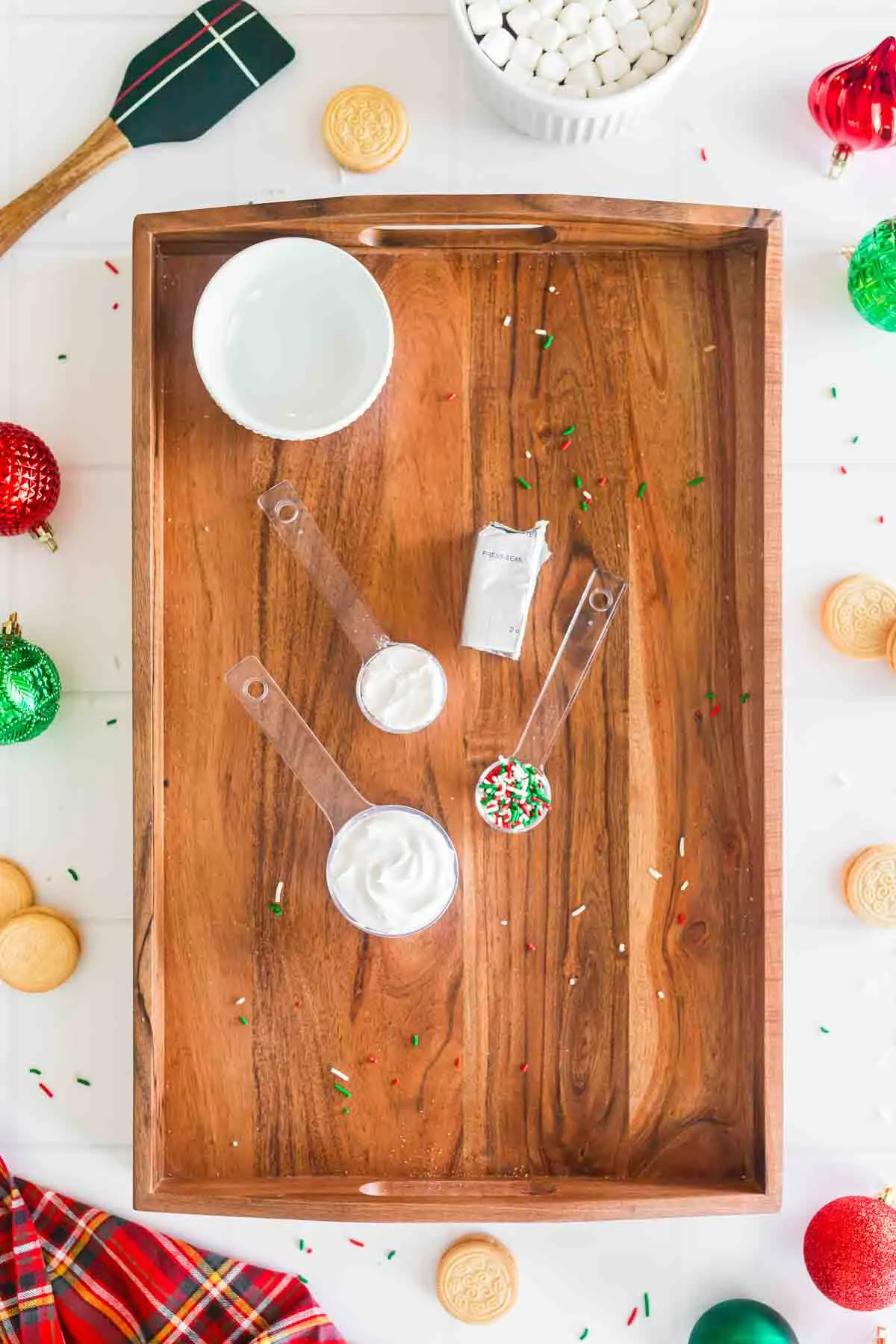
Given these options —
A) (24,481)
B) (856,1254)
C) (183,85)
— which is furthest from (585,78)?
(856,1254)

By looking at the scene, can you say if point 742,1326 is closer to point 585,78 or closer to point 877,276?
point 877,276

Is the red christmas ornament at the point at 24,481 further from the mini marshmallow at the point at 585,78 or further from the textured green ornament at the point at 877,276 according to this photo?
the textured green ornament at the point at 877,276

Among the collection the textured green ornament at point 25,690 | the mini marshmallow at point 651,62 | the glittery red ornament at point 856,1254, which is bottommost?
the glittery red ornament at point 856,1254

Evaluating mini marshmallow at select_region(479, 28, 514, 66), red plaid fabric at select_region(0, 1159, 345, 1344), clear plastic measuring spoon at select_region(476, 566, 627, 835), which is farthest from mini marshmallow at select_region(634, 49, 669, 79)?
red plaid fabric at select_region(0, 1159, 345, 1344)

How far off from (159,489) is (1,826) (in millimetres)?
402

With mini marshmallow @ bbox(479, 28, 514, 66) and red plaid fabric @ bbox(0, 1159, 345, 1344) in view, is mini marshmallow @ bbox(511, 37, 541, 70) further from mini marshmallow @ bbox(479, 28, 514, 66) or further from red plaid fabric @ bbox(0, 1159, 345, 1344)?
red plaid fabric @ bbox(0, 1159, 345, 1344)

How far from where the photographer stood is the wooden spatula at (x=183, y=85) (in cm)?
106

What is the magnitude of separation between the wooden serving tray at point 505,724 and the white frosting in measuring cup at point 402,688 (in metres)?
0.03

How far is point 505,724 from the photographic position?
0.97m

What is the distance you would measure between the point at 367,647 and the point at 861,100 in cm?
66

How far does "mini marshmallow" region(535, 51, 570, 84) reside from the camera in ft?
3.20

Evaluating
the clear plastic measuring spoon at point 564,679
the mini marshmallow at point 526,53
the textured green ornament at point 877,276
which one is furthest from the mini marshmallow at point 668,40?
the clear plastic measuring spoon at point 564,679

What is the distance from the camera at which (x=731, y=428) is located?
965 mm

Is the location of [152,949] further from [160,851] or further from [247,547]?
[247,547]
